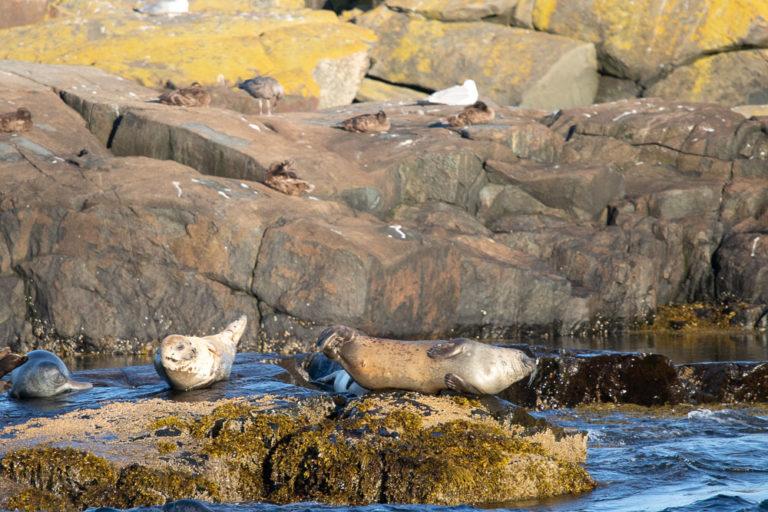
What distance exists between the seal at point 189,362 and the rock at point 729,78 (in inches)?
884

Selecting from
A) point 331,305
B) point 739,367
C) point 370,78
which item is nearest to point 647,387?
point 739,367

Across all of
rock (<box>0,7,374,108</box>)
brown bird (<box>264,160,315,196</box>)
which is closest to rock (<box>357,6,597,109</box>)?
rock (<box>0,7,374,108</box>)

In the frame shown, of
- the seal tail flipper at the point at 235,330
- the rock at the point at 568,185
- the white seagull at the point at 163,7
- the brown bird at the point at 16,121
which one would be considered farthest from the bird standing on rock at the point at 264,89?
the seal tail flipper at the point at 235,330

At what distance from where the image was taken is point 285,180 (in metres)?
16.9

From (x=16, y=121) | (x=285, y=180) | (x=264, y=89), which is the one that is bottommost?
(x=285, y=180)

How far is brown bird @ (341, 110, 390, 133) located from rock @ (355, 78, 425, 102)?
8637 millimetres

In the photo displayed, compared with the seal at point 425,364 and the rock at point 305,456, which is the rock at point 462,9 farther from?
the rock at point 305,456

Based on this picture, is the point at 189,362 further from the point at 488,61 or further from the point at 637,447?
the point at 488,61

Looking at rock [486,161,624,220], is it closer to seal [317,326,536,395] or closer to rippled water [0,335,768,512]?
rippled water [0,335,768,512]

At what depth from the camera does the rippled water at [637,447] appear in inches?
284

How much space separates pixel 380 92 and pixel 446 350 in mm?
21587

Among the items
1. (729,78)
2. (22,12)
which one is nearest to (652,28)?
(729,78)

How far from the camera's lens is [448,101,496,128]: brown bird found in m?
20.9

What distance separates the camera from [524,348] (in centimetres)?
1127
